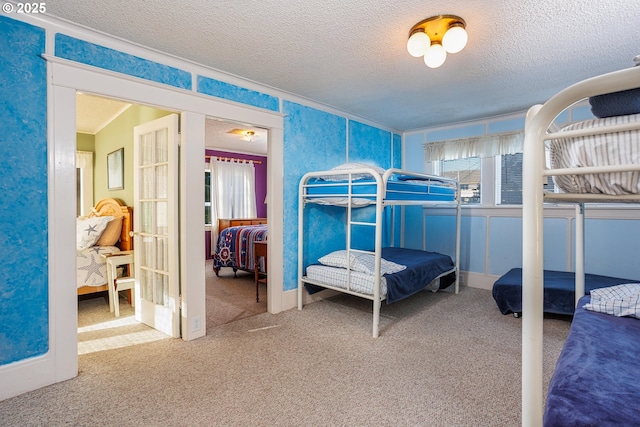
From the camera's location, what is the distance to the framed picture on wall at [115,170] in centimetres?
408

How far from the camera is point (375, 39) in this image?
7.11 feet

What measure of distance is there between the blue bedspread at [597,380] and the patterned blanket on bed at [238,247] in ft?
12.3

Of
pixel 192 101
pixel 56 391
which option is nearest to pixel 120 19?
pixel 192 101

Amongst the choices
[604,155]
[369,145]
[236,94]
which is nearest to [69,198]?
[236,94]

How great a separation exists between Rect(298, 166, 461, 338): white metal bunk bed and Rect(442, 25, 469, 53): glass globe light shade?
1.04 metres

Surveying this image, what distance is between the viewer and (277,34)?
2125 millimetres

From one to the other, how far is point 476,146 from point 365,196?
2.38 meters

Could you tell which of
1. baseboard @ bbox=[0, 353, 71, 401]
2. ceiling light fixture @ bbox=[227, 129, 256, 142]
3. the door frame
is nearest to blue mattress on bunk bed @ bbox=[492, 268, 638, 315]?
the door frame

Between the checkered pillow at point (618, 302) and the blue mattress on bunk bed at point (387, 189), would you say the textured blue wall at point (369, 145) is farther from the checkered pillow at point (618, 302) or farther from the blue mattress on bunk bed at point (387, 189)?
the checkered pillow at point (618, 302)

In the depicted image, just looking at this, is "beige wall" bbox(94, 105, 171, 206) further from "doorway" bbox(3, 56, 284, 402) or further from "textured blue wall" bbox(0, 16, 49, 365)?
"textured blue wall" bbox(0, 16, 49, 365)

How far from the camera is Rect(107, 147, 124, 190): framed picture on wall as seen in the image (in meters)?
4.08

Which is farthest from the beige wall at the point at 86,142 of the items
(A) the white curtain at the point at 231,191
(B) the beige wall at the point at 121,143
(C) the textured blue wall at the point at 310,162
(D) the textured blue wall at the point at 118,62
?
(C) the textured blue wall at the point at 310,162

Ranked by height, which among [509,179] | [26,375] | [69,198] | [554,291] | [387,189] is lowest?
[26,375]

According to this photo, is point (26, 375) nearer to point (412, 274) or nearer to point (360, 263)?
point (360, 263)
